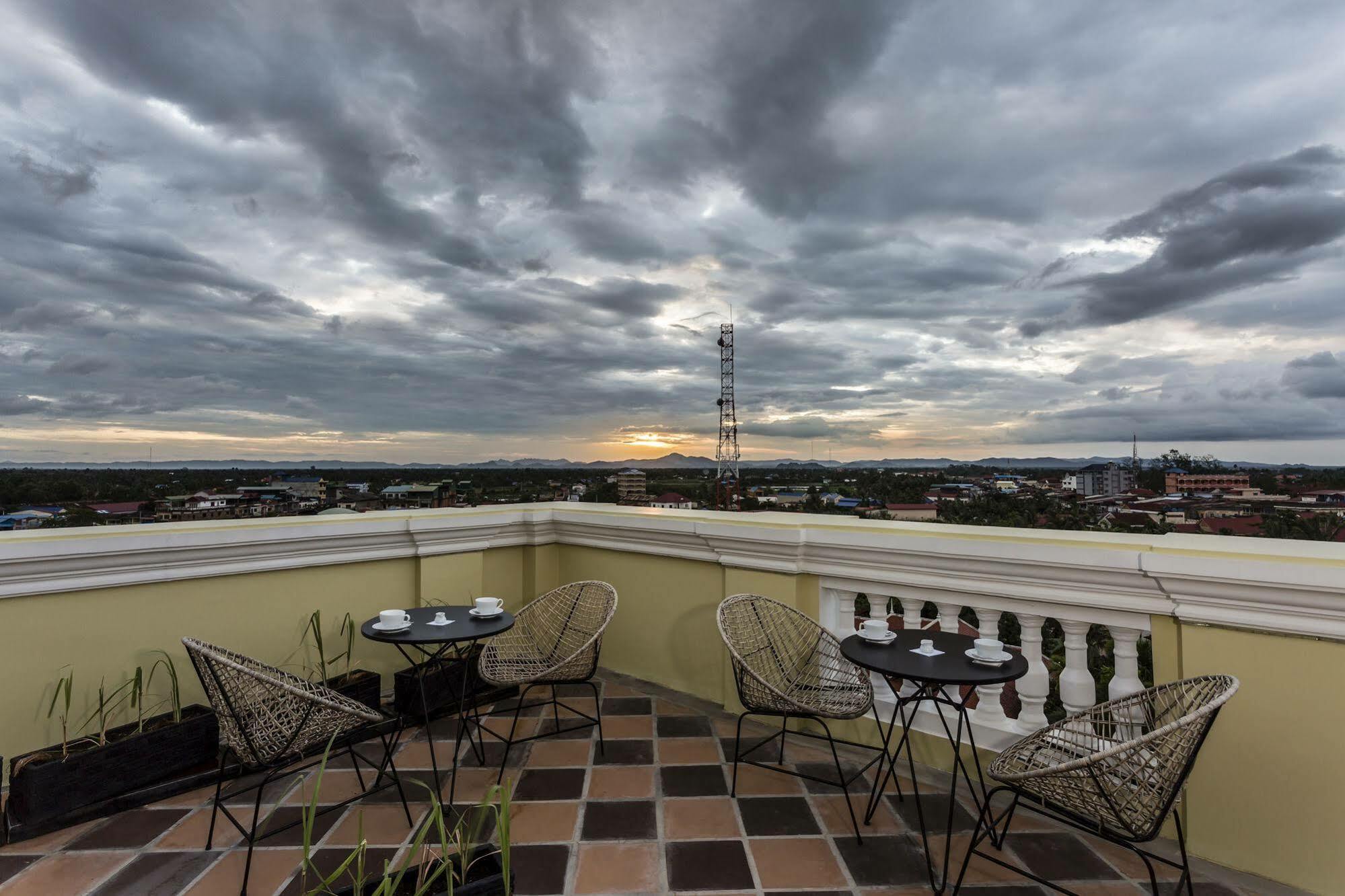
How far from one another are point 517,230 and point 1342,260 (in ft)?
39.7

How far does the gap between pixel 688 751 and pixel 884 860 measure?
1.07 m

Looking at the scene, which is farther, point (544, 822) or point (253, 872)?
point (544, 822)

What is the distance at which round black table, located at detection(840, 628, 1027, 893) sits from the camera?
1862 mm

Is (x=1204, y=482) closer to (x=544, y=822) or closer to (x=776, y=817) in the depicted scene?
(x=776, y=817)

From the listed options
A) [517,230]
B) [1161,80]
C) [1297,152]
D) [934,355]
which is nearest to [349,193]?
[517,230]

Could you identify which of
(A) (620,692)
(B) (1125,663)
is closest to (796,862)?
(B) (1125,663)

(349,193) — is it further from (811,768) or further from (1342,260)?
(1342,260)

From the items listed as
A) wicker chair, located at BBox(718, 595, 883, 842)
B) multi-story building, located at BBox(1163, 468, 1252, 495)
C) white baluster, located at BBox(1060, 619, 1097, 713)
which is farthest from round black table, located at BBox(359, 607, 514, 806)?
multi-story building, located at BBox(1163, 468, 1252, 495)

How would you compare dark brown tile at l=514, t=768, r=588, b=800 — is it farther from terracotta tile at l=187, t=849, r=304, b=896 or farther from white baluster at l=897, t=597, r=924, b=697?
white baluster at l=897, t=597, r=924, b=697

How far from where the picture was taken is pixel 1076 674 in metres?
2.25

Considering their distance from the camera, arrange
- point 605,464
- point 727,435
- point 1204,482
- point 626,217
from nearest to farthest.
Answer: point 1204,482 < point 605,464 < point 626,217 < point 727,435

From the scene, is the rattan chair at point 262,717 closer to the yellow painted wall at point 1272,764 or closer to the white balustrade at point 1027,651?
the white balustrade at point 1027,651

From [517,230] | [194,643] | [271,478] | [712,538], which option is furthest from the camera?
[517,230]

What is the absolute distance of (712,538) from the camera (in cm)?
319
